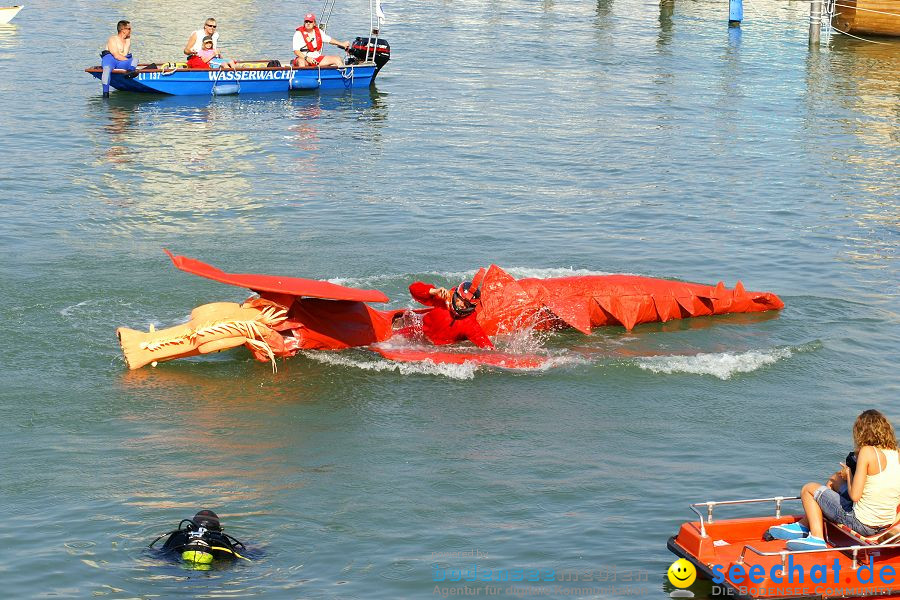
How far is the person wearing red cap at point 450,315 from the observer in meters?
12.7

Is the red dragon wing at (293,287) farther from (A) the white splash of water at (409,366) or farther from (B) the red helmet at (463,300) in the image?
(B) the red helmet at (463,300)

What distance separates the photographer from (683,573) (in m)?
8.12

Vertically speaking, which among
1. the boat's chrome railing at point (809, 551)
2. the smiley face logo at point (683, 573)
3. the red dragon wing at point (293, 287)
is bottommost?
the smiley face logo at point (683, 573)

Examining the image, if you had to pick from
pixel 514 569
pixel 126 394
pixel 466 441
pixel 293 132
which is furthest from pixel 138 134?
pixel 514 569

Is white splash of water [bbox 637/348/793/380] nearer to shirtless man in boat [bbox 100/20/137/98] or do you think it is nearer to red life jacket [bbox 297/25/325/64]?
shirtless man in boat [bbox 100/20/137/98]

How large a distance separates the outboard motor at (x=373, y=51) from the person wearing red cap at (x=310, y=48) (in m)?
0.63

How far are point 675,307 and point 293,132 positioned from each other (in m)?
14.0

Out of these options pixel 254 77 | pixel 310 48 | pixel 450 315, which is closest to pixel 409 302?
pixel 450 315

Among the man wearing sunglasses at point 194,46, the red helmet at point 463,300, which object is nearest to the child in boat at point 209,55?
the man wearing sunglasses at point 194,46

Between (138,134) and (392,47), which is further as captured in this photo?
(392,47)

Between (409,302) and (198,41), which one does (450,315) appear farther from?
(198,41)

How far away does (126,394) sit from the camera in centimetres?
1197

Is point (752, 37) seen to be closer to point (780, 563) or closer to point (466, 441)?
point (466, 441)

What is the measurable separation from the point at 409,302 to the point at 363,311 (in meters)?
1.83
